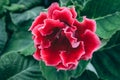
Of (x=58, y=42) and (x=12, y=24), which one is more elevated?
(x=58, y=42)

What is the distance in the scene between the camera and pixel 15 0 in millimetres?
1396

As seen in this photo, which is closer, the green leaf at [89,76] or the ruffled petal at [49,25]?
the ruffled petal at [49,25]

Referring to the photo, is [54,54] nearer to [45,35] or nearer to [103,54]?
[45,35]

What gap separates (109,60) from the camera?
3.81 feet

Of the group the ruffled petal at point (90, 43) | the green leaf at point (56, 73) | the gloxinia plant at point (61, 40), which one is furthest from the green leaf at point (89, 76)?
the ruffled petal at point (90, 43)

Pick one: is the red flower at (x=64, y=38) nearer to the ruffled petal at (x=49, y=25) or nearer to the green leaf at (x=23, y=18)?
the ruffled petal at (x=49, y=25)

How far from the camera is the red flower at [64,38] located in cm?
92

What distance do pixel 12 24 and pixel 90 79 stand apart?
0.36 meters

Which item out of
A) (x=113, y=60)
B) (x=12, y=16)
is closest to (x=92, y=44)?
(x=113, y=60)

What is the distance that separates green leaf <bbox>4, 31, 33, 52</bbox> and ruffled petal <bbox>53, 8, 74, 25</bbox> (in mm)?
316

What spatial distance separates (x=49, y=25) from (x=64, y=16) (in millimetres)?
46

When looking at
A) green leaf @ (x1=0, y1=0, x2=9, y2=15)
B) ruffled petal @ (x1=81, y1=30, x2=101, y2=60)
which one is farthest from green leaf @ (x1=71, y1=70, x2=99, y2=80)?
green leaf @ (x1=0, y1=0, x2=9, y2=15)

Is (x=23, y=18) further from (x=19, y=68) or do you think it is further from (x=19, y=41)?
(x=19, y=68)

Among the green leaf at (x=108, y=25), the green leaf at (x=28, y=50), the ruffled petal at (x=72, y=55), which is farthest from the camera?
the green leaf at (x=28, y=50)
